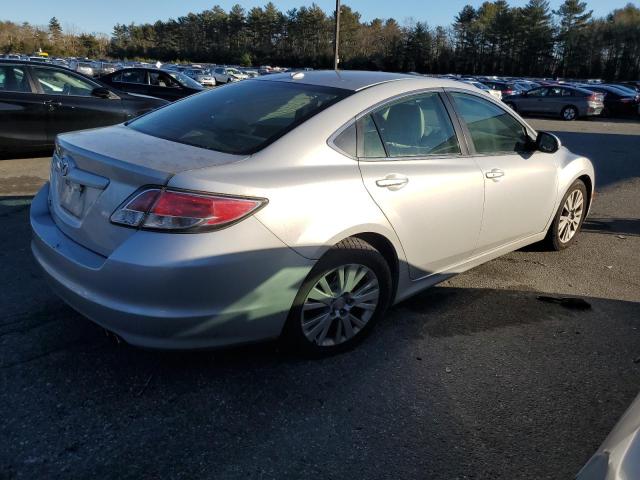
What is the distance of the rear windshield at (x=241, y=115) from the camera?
286 cm

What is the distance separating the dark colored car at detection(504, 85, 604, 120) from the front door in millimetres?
21859

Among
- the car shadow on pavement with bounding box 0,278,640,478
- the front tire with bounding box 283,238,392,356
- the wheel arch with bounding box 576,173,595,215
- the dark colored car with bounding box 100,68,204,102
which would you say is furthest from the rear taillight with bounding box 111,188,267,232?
the dark colored car with bounding box 100,68,204,102

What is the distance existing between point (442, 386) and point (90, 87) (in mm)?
7732

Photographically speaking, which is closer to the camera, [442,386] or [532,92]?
[442,386]

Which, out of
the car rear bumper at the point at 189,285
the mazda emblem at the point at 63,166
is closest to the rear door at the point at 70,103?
the mazda emblem at the point at 63,166

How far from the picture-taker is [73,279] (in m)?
2.56

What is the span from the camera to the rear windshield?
9.37ft

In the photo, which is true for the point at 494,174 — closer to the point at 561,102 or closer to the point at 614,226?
the point at 614,226

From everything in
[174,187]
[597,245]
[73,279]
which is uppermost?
[174,187]

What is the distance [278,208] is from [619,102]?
27841mm

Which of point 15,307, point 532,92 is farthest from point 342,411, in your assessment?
point 532,92

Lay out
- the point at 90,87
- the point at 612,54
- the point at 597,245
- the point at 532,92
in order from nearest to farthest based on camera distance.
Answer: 1. the point at 597,245
2. the point at 90,87
3. the point at 532,92
4. the point at 612,54

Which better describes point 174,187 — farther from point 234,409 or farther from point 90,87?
point 90,87

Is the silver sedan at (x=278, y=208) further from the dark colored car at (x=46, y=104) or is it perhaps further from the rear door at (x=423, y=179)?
the dark colored car at (x=46, y=104)
